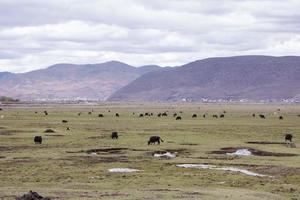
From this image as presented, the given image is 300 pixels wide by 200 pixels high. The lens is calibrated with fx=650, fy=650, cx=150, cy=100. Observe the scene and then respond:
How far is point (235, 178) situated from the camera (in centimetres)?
2812

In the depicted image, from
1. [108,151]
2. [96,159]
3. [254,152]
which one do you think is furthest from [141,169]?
[254,152]

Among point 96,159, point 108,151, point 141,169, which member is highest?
point 108,151

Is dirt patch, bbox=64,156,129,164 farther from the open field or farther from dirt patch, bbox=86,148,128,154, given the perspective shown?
dirt patch, bbox=86,148,128,154

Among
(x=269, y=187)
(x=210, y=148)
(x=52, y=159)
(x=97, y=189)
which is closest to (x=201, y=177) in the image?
(x=269, y=187)

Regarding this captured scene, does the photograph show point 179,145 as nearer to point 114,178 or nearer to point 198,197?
point 114,178

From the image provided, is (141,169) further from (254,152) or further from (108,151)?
(254,152)

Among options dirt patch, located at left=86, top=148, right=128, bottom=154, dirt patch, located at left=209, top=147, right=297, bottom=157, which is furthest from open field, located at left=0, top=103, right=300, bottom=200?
dirt patch, located at left=209, top=147, right=297, bottom=157

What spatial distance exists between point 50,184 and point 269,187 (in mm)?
8798

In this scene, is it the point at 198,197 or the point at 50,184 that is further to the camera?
the point at 50,184

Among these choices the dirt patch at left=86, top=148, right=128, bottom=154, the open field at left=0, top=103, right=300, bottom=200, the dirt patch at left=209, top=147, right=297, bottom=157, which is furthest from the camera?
the dirt patch at left=86, top=148, right=128, bottom=154

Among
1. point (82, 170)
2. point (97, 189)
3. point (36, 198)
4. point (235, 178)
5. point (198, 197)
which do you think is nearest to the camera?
point (36, 198)

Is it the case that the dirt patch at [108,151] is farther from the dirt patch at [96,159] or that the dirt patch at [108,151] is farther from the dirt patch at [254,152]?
the dirt patch at [254,152]

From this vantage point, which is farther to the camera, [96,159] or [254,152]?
[254,152]

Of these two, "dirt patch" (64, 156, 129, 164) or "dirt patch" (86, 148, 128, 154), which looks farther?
"dirt patch" (86, 148, 128, 154)
